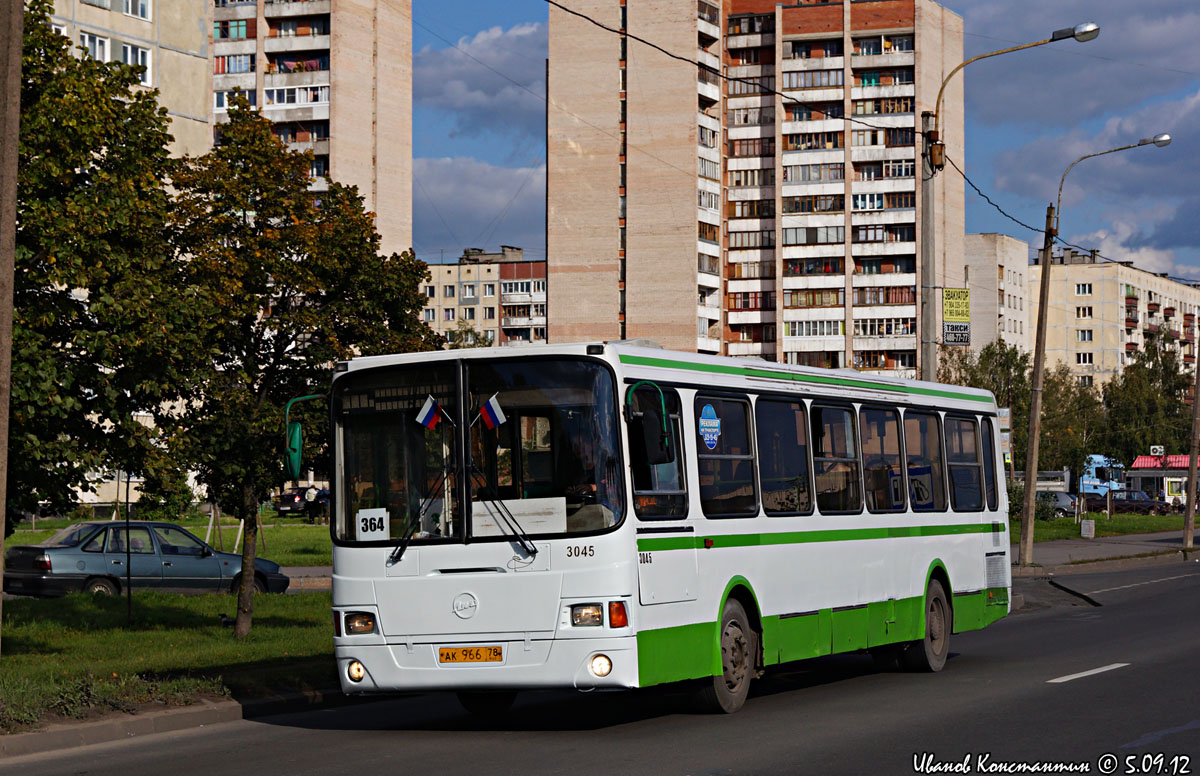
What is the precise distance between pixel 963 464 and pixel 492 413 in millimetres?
7920

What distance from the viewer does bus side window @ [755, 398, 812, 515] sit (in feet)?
45.6

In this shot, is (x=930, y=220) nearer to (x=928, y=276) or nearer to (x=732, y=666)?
(x=928, y=276)

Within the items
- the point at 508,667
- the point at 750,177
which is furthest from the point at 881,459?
the point at 750,177

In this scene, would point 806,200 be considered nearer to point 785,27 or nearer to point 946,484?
point 785,27

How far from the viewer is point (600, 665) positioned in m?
11.5

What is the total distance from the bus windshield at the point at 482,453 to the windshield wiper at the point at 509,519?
0.03 ft

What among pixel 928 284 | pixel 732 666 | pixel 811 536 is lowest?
pixel 732 666

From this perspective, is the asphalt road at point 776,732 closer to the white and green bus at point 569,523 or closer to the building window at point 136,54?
the white and green bus at point 569,523

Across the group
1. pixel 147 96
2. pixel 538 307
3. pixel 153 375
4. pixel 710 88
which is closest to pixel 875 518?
pixel 153 375

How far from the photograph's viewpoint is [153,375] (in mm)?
16312

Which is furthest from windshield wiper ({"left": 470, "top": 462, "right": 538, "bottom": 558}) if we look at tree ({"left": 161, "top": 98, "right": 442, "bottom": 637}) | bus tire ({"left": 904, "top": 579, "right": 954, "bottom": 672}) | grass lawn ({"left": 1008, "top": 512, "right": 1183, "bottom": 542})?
grass lawn ({"left": 1008, "top": 512, "right": 1183, "bottom": 542})

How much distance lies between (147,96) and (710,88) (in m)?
97.5

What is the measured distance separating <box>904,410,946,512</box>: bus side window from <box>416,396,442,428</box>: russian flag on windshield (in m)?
6.22

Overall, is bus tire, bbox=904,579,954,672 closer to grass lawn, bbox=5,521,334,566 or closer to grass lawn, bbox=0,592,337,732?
grass lawn, bbox=0,592,337,732
